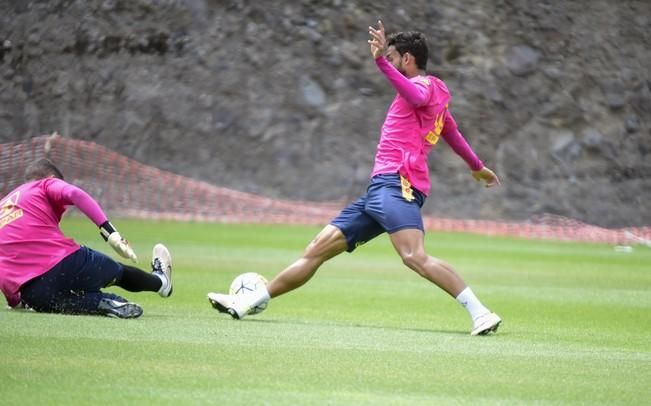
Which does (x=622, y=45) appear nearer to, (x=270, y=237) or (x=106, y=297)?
(x=270, y=237)

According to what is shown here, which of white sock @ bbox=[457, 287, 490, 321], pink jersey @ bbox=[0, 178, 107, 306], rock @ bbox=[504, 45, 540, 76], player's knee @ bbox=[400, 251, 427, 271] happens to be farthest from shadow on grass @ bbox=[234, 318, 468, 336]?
rock @ bbox=[504, 45, 540, 76]

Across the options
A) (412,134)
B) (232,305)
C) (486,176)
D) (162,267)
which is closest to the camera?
(412,134)

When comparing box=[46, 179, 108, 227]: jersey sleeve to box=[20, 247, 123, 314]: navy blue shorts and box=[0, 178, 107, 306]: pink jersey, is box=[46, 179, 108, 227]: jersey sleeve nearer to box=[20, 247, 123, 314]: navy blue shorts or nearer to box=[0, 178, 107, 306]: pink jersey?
box=[0, 178, 107, 306]: pink jersey

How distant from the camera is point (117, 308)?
10.4 m

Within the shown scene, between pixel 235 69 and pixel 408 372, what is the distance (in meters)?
31.9

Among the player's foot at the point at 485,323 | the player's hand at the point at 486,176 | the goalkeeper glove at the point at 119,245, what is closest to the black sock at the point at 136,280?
the goalkeeper glove at the point at 119,245

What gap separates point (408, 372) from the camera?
7.87m

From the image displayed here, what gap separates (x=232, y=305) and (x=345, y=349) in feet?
6.58

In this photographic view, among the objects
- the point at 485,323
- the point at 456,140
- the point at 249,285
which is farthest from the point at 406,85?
the point at 249,285

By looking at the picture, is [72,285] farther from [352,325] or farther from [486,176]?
[486,176]

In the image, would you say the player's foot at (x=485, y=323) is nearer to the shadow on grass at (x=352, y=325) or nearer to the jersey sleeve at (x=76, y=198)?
the shadow on grass at (x=352, y=325)

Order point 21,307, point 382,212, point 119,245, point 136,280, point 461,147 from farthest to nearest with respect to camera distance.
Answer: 1. point 461,147
2. point 136,280
3. point 21,307
4. point 382,212
5. point 119,245

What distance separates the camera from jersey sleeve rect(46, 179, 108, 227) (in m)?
10.1

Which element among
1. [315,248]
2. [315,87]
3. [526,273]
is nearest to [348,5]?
[315,87]
